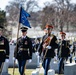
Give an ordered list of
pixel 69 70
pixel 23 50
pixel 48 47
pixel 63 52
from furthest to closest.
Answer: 1. pixel 63 52
2. pixel 48 47
3. pixel 23 50
4. pixel 69 70

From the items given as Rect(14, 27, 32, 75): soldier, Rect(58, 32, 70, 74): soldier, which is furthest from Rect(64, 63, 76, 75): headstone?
Rect(58, 32, 70, 74): soldier

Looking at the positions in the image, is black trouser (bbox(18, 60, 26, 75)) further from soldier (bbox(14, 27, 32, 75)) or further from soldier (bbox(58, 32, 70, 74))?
soldier (bbox(58, 32, 70, 74))

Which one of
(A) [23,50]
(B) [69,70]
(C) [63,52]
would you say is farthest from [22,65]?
(C) [63,52]

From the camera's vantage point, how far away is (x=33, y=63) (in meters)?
17.5

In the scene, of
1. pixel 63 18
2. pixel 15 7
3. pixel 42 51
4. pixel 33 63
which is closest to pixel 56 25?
pixel 63 18

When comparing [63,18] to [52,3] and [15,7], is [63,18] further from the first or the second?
[15,7]

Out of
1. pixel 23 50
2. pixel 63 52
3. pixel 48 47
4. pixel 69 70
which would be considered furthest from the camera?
pixel 63 52

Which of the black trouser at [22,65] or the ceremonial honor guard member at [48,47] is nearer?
the black trouser at [22,65]

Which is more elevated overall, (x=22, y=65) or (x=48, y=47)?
(x=48, y=47)

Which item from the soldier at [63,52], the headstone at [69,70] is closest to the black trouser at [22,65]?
the headstone at [69,70]

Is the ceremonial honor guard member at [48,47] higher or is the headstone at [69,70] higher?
the ceremonial honor guard member at [48,47]

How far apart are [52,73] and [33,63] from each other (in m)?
7.41

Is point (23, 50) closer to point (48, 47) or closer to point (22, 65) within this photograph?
point (22, 65)

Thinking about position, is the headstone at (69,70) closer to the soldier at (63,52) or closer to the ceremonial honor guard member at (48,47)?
the ceremonial honor guard member at (48,47)
